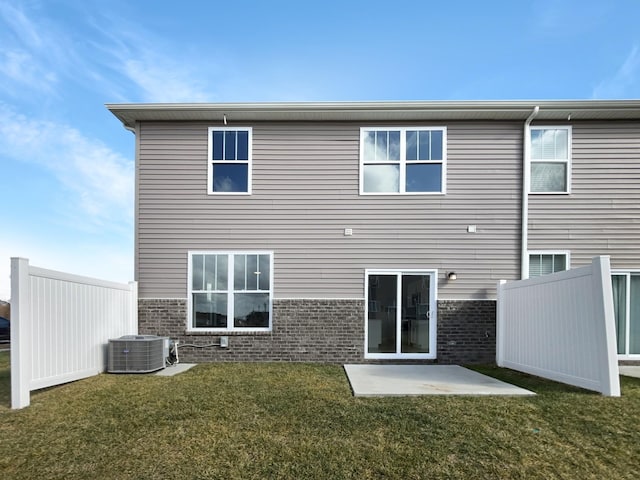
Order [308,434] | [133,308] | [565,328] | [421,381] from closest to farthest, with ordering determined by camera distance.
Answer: [308,434]
[565,328]
[421,381]
[133,308]

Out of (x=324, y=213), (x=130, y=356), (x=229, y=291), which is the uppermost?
(x=324, y=213)

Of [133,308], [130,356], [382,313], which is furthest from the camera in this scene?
[382,313]

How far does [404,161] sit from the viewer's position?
789cm

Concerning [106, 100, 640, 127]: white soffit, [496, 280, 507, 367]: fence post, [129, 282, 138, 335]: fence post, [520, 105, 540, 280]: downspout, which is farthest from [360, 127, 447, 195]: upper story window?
[129, 282, 138, 335]: fence post

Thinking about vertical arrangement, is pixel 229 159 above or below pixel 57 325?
above

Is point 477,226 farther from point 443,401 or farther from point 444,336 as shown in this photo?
point 443,401

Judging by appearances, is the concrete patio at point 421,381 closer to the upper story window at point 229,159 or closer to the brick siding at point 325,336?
the brick siding at point 325,336

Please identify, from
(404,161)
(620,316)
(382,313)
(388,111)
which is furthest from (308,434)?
(620,316)

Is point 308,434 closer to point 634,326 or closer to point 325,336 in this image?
point 325,336

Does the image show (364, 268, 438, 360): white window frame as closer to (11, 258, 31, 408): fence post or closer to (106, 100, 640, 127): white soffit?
(106, 100, 640, 127): white soffit

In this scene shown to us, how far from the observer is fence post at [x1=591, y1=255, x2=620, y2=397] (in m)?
4.98

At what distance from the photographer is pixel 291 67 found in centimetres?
984

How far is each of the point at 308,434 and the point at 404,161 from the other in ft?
19.4

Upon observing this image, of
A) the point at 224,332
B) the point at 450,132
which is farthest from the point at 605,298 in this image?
the point at 224,332
